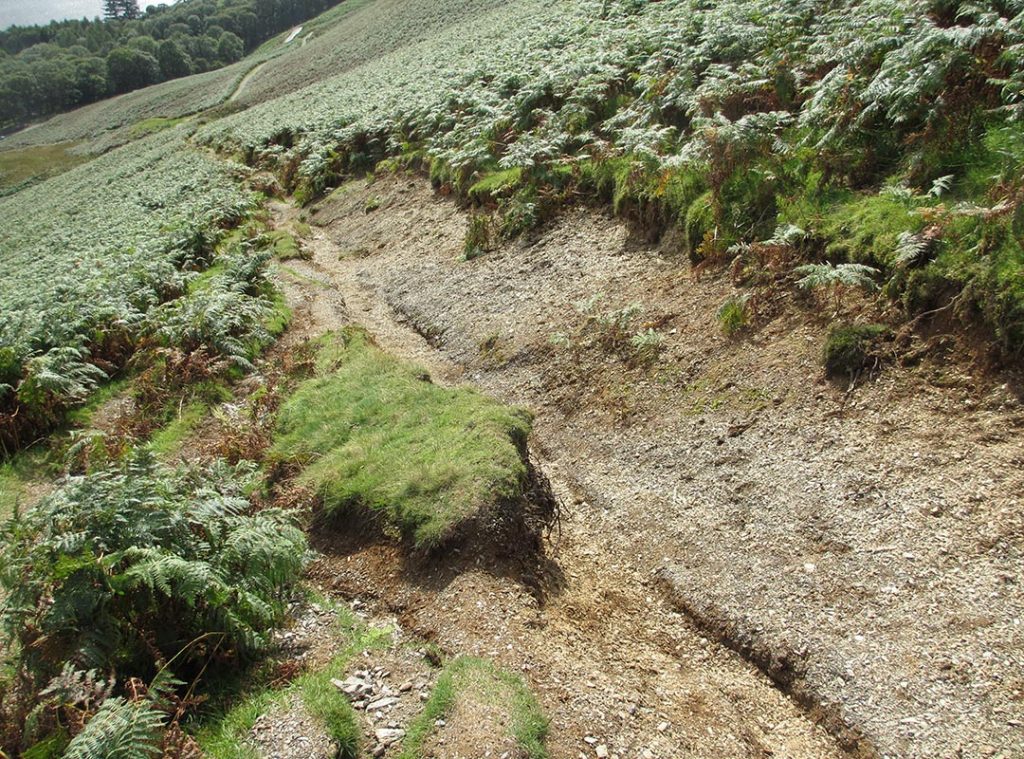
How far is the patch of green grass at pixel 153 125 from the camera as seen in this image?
217 ft

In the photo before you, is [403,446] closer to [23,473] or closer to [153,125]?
[23,473]

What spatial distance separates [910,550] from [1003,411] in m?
1.79

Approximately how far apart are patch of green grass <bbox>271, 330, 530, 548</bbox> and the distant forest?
454ft

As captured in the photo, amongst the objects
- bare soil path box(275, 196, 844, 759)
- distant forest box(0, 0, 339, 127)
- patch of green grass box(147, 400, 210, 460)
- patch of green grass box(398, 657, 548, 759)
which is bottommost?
bare soil path box(275, 196, 844, 759)

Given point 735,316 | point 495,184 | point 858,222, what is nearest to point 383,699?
point 735,316

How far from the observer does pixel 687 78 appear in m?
15.2

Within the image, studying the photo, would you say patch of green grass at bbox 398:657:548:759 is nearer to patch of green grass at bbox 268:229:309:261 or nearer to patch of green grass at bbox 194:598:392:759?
patch of green grass at bbox 194:598:392:759

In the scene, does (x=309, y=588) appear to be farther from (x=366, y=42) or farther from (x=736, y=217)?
(x=366, y=42)

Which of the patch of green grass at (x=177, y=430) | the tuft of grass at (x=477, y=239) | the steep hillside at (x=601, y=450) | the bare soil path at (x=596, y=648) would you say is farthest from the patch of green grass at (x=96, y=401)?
the tuft of grass at (x=477, y=239)

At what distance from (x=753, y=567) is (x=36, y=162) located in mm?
92497

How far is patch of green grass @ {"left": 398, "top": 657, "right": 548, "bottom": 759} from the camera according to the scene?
215 inches

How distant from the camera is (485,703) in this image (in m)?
5.73

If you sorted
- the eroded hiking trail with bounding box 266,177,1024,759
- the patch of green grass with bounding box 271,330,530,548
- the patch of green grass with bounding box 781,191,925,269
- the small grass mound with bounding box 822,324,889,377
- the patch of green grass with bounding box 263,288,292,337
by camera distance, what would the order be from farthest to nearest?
the patch of green grass with bounding box 263,288,292,337 < the patch of green grass with bounding box 781,191,925,269 < the small grass mound with bounding box 822,324,889,377 < the patch of green grass with bounding box 271,330,530,548 < the eroded hiking trail with bounding box 266,177,1024,759

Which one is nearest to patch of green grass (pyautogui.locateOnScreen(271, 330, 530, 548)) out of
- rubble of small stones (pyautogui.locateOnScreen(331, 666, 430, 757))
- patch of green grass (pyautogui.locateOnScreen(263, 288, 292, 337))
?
rubble of small stones (pyautogui.locateOnScreen(331, 666, 430, 757))
